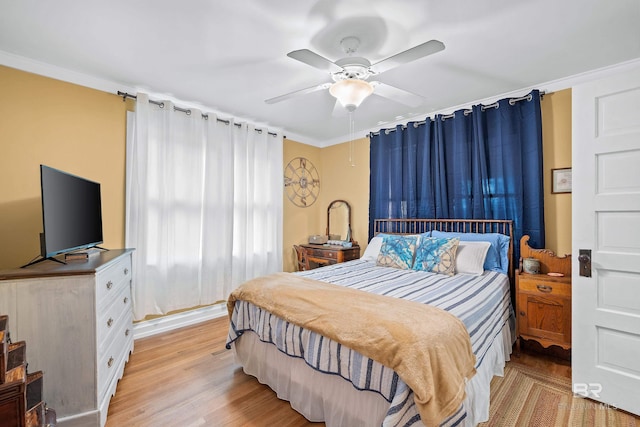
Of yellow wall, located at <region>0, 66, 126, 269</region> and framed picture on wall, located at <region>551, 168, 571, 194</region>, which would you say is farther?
framed picture on wall, located at <region>551, 168, 571, 194</region>

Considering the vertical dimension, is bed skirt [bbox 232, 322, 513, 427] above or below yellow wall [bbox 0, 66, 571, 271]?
below

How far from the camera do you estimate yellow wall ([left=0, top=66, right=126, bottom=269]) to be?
2.27 m

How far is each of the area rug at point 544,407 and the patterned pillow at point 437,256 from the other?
0.90 m

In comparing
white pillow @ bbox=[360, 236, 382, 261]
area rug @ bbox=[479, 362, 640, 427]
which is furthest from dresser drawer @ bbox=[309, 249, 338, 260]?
area rug @ bbox=[479, 362, 640, 427]

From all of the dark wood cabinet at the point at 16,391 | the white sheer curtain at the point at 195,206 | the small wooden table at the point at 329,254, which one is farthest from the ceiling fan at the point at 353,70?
the small wooden table at the point at 329,254

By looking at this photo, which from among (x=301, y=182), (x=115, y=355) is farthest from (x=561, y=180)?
(x=115, y=355)

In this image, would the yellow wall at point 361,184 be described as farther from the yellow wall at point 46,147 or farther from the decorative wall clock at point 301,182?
the yellow wall at point 46,147

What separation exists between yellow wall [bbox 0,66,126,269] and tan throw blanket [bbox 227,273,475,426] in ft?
6.89

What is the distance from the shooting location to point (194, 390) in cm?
202

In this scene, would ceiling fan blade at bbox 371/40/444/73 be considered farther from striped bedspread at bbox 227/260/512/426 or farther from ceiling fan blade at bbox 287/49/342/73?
striped bedspread at bbox 227/260/512/426

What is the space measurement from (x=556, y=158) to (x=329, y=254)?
2.70m

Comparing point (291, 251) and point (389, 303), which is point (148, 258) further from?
point (389, 303)

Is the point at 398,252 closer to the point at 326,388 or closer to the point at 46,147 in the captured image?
the point at 326,388

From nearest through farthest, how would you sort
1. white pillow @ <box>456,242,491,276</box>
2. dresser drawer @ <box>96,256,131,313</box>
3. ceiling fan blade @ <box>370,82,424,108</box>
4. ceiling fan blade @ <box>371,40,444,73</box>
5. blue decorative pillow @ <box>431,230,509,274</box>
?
ceiling fan blade @ <box>371,40,444,73</box>, dresser drawer @ <box>96,256,131,313</box>, ceiling fan blade @ <box>370,82,424,108</box>, white pillow @ <box>456,242,491,276</box>, blue decorative pillow @ <box>431,230,509,274</box>
